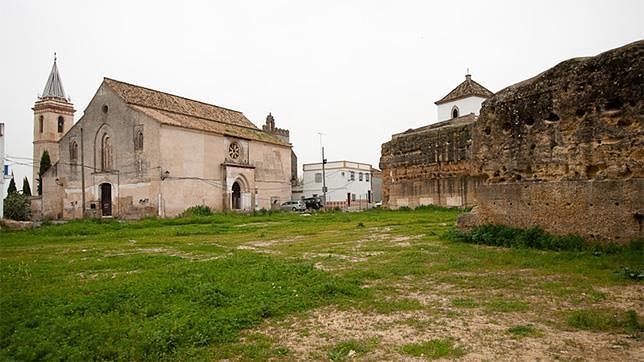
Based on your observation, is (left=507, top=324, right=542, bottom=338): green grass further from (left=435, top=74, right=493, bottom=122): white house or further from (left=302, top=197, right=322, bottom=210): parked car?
(left=302, top=197, right=322, bottom=210): parked car

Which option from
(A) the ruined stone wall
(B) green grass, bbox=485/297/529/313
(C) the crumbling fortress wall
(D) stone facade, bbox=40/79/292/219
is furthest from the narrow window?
(B) green grass, bbox=485/297/529/313

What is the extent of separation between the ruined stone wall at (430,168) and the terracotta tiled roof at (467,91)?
13.7 metres

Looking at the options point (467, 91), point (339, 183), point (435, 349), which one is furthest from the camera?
point (339, 183)

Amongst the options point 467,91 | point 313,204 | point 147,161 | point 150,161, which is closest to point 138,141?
point 147,161

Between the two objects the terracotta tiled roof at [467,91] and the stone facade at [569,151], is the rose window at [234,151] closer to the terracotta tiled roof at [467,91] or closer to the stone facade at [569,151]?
the terracotta tiled roof at [467,91]

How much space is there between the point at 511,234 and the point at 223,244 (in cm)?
799

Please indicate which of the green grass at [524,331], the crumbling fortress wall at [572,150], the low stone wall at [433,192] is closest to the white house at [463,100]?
the low stone wall at [433,192]

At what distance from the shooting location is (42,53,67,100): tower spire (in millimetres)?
56781

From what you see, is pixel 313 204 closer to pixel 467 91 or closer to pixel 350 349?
pixel 467 91

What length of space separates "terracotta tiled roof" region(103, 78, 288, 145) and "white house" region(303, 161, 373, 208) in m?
7.01

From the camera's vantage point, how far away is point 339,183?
48438mm

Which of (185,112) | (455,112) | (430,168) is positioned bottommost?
(430,168)

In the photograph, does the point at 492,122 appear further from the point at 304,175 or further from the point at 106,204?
the point at 304,175

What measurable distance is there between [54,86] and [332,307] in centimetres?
6360
